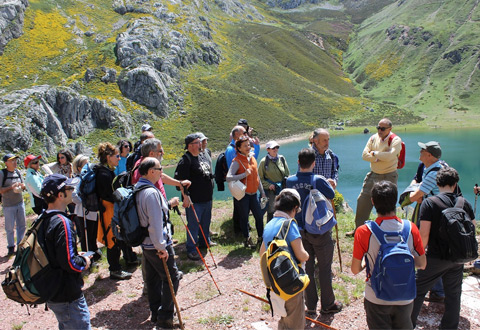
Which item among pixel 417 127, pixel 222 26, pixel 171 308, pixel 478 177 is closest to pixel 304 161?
pixel 171 308

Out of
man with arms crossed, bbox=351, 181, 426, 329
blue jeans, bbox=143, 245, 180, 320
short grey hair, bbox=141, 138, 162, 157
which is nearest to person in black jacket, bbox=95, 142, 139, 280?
short grey hair, bbox=141, 138, 162, 157

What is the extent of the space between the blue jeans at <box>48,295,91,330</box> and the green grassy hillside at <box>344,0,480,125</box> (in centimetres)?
7987

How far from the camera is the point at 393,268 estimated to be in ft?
9.09

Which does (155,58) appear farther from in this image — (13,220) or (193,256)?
(193,256)

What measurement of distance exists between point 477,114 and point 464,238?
90.2m

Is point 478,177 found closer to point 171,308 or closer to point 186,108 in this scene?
point 171,308

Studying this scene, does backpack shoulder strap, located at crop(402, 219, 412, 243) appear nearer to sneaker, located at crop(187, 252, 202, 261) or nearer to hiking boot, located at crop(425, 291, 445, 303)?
hiking boot, located at crop(425, 291, 445, 303)

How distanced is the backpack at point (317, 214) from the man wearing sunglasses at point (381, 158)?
242 centimetres

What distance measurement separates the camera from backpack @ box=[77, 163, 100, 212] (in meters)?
5.40

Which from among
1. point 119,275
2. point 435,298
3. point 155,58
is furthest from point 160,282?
point 155,58

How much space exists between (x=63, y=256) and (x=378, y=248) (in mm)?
2825

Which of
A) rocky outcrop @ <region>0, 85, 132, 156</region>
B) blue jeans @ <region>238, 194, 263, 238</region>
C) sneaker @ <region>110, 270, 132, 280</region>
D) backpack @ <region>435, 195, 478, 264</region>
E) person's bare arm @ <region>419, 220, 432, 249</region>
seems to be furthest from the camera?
rocky outcrop @ <region>0, 85, 132, 156</region>

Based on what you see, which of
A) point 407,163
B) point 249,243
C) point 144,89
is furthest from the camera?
point 144,89

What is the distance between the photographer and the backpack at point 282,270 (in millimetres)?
2912
